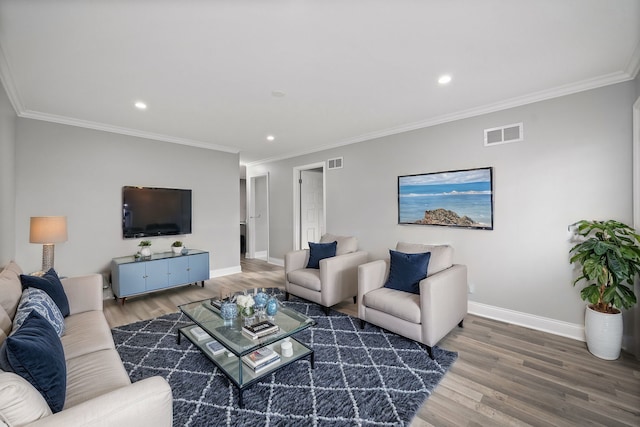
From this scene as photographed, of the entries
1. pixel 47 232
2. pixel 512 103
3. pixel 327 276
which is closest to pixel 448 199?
pixel 512 103

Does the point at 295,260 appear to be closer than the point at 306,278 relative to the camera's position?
No

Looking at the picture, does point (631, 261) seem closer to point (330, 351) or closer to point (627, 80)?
point (627, 80)

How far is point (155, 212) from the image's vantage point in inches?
166

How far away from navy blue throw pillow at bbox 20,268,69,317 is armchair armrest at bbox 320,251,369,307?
2294 mm

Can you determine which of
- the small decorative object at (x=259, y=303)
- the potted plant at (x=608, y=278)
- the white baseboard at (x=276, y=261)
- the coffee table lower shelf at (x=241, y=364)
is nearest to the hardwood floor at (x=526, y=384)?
the potted plant at (x=608, y=278)

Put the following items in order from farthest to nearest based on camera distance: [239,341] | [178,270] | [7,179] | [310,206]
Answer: [310,206]
[178,270]
[7,179]
[239,341]

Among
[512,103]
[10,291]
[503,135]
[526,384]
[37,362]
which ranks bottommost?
[526,384]

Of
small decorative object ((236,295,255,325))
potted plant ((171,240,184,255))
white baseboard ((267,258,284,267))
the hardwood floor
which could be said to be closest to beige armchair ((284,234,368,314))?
small decorative object ((236,295,255,325))

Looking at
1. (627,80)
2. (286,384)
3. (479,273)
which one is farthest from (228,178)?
(627,80)

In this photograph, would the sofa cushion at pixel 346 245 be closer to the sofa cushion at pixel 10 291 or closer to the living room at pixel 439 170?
the living room at pixel 439 170

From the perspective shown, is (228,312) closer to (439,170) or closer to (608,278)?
(439,170)

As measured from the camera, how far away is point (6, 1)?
1.54 meters

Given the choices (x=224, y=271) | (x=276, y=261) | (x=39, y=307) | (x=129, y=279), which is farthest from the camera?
(x=276, y=261)

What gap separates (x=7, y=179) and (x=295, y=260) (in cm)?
313
